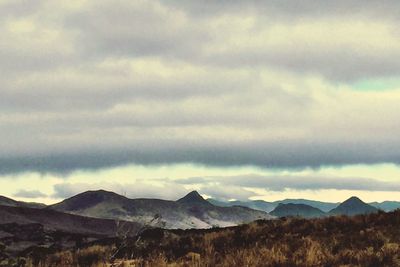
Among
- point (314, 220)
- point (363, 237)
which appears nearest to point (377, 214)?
point (314, 220)

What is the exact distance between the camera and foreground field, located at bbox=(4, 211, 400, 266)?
15398mm

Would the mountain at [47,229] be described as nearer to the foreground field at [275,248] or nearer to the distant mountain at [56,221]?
the distant mountain at [56,221]

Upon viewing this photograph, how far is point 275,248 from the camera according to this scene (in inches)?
695

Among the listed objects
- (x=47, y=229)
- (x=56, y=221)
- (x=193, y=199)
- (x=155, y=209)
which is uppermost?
(x=193, y=199)

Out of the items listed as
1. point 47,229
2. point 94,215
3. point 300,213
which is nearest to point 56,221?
point 47,229

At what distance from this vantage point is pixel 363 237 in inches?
760

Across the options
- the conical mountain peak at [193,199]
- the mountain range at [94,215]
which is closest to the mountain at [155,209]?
the mountain range at [94,215]

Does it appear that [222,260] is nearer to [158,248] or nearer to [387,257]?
[387,257]

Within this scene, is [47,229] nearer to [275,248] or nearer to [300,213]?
[300,213]

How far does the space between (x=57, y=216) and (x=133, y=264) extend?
6368 centimetres

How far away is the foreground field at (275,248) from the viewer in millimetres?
15398

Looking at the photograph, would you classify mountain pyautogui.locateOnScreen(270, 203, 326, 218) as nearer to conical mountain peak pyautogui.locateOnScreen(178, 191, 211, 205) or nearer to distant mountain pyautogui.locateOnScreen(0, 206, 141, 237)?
conical mountain peak pyautogui.locateOnScreen(178, 191, 211, 205)

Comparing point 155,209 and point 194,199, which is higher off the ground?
point 194,199

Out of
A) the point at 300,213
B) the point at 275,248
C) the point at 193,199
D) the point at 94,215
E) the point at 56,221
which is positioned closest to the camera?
the point at 275,248
